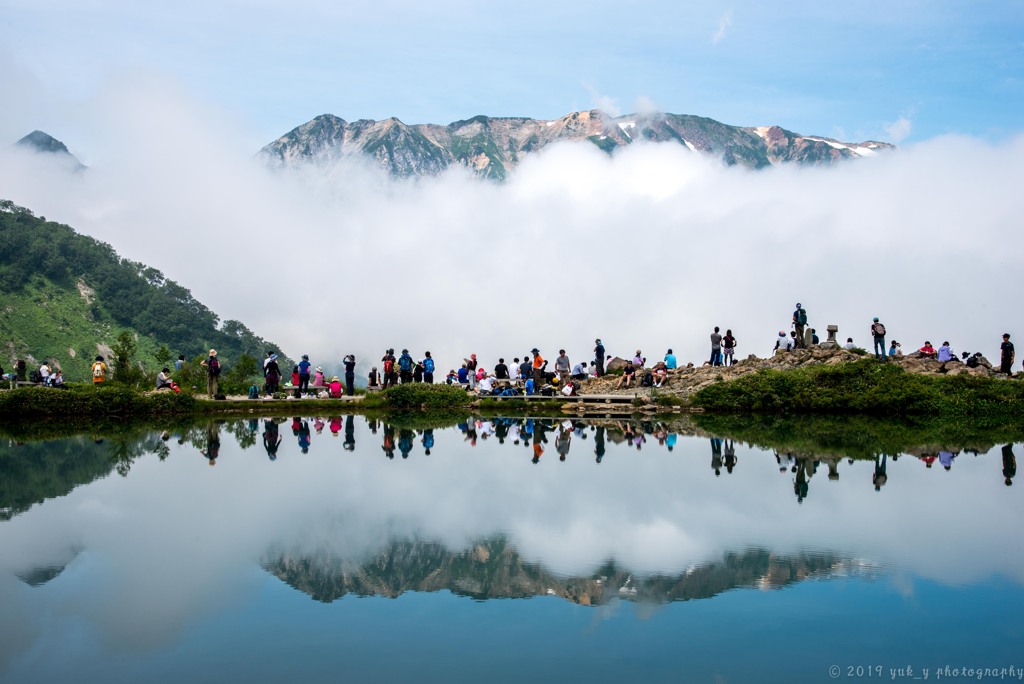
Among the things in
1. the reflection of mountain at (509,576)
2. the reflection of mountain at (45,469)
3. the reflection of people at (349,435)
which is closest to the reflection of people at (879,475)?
the reflection of mountain at (509,576)

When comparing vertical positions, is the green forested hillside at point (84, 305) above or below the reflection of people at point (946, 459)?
above

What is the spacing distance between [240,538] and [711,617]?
977 centimetres

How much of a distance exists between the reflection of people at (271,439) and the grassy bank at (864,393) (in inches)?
739

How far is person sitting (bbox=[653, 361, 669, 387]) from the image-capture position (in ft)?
155

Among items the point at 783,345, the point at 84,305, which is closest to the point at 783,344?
the point at 783,345

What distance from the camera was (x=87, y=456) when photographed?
97.3ft

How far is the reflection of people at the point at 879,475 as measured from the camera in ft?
80.3

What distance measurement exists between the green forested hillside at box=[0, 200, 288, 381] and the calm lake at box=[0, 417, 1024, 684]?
9010 centimetres

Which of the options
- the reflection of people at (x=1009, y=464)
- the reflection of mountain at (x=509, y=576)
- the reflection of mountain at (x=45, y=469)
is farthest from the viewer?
the reflection of people at (x=1009, y=464)

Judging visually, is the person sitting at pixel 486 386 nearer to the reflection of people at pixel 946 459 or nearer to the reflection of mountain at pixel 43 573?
the reflection of people at pixel 946 459

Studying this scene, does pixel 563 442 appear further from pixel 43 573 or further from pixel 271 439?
pixel 43 573

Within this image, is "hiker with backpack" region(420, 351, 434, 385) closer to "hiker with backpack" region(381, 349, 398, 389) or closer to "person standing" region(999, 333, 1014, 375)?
"hiker with backpack" region(381, 349, 398, 389)

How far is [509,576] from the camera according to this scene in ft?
53.8

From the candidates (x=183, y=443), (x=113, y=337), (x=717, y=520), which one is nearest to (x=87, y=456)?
(x=183, y=443)
